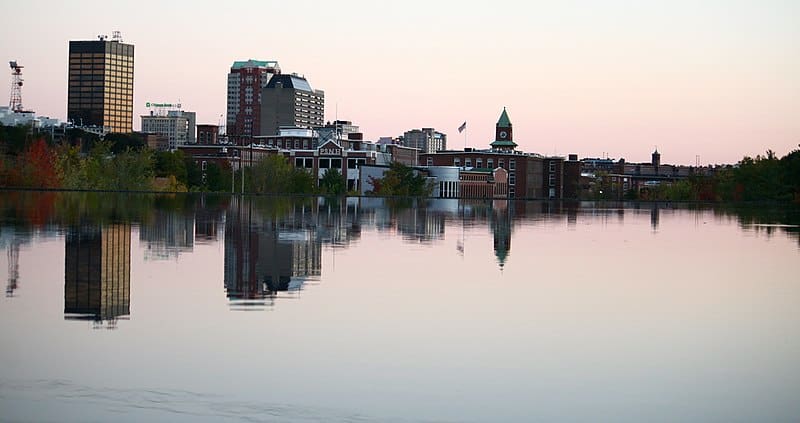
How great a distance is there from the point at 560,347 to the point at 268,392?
5.98 metres

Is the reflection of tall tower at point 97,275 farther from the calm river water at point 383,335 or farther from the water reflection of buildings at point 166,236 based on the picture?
the water reflection of buildings at point 166,236

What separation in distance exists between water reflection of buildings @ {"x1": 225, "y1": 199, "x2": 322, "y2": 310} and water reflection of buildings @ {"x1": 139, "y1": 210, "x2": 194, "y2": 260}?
1.54 metres

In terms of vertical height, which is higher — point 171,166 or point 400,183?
point 171,166

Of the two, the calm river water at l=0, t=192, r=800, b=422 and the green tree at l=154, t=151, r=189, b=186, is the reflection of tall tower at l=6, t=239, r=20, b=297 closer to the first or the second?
the calm river water at l=0, t=192, r=800, b=422

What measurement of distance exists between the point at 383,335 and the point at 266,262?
1306 cm

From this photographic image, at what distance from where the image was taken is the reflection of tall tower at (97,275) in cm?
2041

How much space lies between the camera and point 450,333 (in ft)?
62.6

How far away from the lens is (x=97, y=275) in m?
26.0

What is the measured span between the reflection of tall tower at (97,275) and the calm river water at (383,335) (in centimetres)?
10

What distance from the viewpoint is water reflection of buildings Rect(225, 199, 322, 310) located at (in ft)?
79.2

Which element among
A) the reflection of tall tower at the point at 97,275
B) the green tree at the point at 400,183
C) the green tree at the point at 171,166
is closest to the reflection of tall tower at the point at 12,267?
the reflection of tall tower at the point at 97,275

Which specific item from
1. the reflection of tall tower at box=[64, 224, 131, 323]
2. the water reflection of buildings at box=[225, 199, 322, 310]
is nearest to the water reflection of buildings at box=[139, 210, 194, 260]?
the reflection of tall tower at box=[64, 224, 131, 323]

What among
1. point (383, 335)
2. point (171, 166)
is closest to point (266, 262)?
point (383, 335)

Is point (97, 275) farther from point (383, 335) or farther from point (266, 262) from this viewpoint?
point (383, 335)
